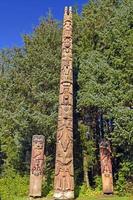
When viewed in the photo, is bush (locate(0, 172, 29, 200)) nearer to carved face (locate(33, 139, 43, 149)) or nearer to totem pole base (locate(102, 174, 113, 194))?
carved face (locate(33, 139, 43, 149))

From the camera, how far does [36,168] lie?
23578mm

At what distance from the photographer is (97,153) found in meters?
29.4

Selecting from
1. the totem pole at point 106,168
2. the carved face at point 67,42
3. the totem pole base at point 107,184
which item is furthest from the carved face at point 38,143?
the carved face at point 67,42

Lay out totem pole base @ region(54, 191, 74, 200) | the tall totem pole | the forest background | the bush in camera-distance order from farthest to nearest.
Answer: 1. the bush
2. the forest background
3. the tall totem pole
4. totem pole base @ region(54, 191, 74, 200)

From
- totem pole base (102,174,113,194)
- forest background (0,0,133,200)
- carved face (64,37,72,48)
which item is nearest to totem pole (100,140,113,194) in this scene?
totem pole base (102,174,113,194)

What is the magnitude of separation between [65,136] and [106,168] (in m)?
4.65

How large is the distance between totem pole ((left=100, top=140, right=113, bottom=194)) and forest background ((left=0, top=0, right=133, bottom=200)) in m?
0.69

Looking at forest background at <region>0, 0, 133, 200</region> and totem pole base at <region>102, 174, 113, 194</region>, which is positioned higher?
forest background at <region>0, 0, 133, 200</region>

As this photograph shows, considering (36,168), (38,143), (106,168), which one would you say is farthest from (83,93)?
(36,168)

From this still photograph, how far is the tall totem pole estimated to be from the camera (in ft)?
69.6

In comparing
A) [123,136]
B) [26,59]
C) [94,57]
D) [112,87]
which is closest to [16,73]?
[26,59]

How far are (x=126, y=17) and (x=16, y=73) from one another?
961cm

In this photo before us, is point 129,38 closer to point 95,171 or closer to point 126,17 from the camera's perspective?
point 126,17

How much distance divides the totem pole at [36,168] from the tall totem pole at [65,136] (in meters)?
2.10
